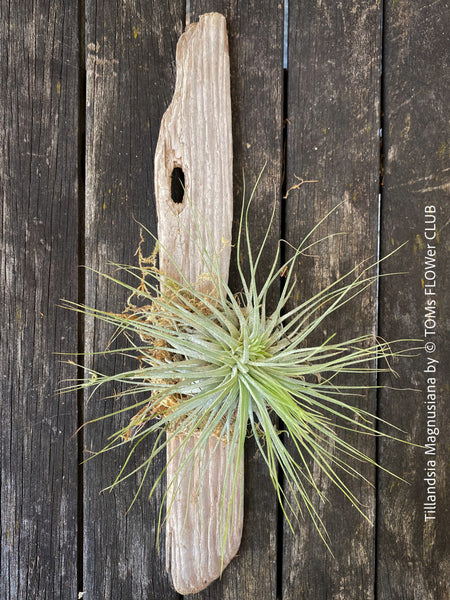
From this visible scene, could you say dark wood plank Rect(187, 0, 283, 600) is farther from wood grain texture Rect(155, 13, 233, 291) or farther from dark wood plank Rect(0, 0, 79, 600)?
dark wood plank Rect(0, 0, 79, 600)

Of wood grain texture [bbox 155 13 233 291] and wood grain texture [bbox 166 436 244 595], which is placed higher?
wood grain texture [bbox 155 13 233 291]

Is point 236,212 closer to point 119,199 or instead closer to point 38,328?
point 119,199

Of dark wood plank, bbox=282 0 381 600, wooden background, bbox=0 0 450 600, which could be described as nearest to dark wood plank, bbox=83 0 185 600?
wooden background, bbox=0 0 450 600

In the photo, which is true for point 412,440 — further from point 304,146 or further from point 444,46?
point 444,46

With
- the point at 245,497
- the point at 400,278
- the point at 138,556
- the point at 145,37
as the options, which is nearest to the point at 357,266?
the point at 400,278

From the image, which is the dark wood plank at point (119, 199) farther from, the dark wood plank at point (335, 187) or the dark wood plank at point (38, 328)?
the dark wood plank at point (335, 187)

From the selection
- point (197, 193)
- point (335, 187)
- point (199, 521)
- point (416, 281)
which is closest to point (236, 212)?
point (197, 193)
